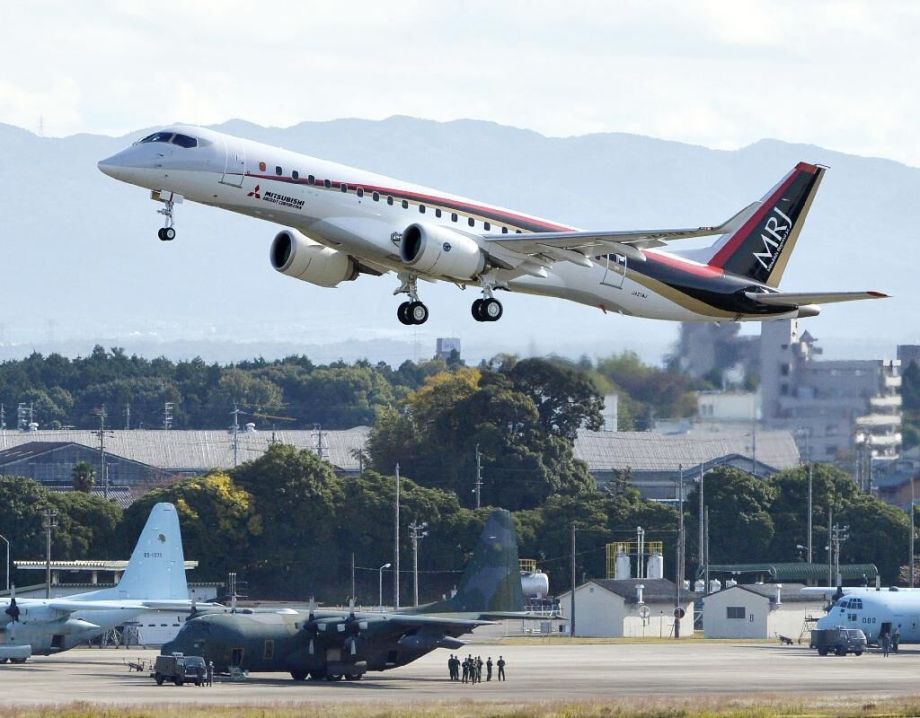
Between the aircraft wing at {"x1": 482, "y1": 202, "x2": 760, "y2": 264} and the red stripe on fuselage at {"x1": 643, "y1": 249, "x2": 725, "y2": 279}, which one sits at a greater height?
the red stripe on fuselage at {"x1": 643, "y1": 249, "x2": 725, "y2": 279}

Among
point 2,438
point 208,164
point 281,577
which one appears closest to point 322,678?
point 208,164

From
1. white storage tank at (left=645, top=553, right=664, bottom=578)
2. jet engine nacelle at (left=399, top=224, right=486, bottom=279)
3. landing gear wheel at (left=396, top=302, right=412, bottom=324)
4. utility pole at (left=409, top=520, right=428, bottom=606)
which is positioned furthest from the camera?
white storage tank at (left=645, top=553, right=664, bottom=578)

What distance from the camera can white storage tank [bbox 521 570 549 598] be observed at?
10931 centimetres

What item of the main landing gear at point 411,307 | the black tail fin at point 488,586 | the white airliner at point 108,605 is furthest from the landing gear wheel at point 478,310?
the white airliner at point 108,605

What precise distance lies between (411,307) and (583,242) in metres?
5.69

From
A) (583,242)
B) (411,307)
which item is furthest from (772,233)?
(411,307)

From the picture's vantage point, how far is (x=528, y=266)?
6300 centimetres

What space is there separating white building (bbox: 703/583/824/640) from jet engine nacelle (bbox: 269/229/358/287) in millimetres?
50646

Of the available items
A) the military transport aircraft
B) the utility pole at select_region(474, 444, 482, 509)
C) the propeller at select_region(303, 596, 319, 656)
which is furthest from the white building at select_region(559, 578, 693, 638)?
the propeller at select_region(303, 596, 319, 656)

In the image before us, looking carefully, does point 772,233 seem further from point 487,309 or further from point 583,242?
point 487,309

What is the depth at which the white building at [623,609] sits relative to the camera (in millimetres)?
108688

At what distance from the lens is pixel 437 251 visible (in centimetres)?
5938

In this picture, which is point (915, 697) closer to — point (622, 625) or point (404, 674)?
point (404, 674)

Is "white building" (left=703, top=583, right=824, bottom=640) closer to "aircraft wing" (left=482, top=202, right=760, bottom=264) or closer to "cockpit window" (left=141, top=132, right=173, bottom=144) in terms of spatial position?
"aircraft wing" (left=482, top=202, right=760, bottom=264)
